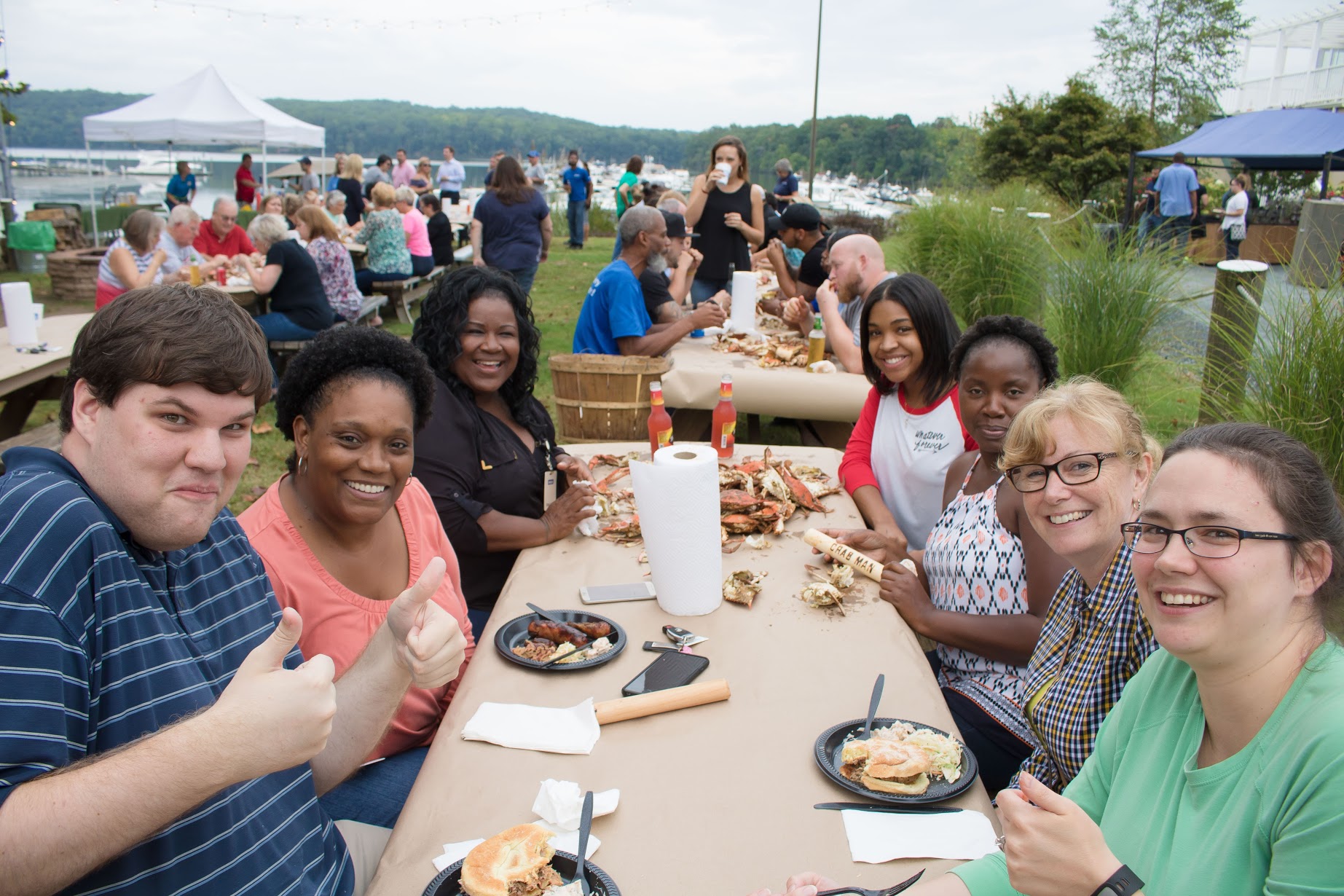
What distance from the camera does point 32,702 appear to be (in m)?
1.13

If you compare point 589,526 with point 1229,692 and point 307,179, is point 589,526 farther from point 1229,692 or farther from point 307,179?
point 307,179

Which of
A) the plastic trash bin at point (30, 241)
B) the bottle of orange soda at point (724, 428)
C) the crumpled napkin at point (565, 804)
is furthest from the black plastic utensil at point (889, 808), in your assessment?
the plastic trash bin at point (30, 241)

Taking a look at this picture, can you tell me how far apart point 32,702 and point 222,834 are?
0.40 metres

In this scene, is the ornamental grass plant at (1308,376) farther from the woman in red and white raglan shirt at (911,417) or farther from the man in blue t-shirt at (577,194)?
the man in blue t-shirt at (577,194)

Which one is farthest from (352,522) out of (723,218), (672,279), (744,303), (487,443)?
(723,218)

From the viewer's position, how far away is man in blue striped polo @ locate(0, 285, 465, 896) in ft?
3.71

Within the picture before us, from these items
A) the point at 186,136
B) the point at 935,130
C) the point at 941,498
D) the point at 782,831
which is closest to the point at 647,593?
the point at 782,831

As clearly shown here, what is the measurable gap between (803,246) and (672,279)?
4.40 feet

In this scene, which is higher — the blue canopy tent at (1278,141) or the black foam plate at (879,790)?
the blue canopy tent at (1278,141)

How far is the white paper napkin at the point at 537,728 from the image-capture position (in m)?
1.82

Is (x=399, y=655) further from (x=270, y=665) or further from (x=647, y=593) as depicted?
(x=647, y=593)

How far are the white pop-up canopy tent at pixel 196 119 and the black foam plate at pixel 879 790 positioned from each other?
1670 cm

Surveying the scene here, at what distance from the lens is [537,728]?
1.88m

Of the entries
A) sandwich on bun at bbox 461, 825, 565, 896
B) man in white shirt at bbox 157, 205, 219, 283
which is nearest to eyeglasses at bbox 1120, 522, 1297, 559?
sandwich on bun at bbox 461, 825, 565, 896
